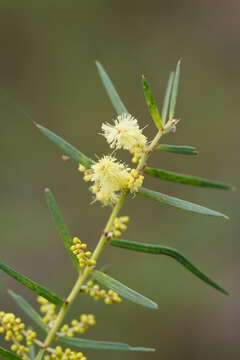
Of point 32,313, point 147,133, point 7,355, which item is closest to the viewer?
point 7,355

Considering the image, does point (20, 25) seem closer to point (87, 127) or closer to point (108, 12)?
point (108, 12)

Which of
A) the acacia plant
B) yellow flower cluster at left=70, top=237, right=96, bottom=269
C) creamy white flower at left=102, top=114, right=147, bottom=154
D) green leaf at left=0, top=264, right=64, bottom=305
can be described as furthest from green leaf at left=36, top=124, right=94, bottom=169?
green leaf at left=0, top=264, right=64, bottom=305

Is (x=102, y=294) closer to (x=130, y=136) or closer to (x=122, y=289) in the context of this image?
(x=122, y=289)

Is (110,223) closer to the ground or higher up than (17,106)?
closer to the ground

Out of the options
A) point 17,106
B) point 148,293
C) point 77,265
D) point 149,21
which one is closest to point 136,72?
point 149,21

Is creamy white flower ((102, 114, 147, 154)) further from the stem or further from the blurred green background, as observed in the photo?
the blurred green background

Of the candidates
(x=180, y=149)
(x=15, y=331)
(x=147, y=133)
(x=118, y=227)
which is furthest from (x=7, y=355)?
(x=147, y=133)
